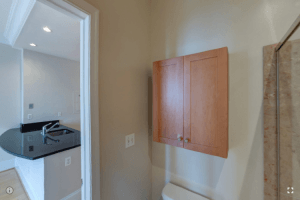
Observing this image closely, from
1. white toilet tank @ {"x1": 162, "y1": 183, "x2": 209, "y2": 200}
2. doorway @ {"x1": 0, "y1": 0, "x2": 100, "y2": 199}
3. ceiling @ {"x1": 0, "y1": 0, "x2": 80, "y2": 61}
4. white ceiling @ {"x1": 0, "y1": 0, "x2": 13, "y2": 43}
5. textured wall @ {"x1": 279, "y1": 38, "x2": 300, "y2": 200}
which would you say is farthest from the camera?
white ceiling @ {"x1": 0, "y1": 0, "x2": 13, "y2": 43}

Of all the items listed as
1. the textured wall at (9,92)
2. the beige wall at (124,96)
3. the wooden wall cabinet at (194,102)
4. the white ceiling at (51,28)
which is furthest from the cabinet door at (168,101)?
the textured wall at (9,92)

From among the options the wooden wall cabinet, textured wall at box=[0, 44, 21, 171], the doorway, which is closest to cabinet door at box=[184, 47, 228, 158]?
the wooden wall cabinet

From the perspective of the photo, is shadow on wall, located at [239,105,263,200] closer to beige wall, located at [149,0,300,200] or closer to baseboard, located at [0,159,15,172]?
beige wall, located at [149,0,300,200]

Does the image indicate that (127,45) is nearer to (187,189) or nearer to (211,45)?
(211,45)

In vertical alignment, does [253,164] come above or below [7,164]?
above

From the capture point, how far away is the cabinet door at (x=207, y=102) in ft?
2.64

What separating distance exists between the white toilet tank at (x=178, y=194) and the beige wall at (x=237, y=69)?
0.06m

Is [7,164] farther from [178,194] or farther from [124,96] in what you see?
[178,194]

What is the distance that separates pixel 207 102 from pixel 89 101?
0.82 meters

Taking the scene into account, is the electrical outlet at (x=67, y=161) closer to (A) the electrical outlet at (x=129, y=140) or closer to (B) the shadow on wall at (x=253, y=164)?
(A) the electrical outlet at (x=129, y=140)

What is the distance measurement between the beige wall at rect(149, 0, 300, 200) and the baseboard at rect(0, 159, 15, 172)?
12.0ft

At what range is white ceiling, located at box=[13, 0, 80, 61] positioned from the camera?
1266 millimetres

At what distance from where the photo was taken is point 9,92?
2609 millimetres

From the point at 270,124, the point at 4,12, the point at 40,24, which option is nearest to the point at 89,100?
the point at 270,124
